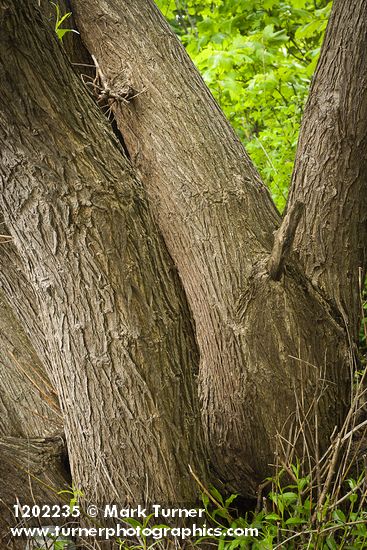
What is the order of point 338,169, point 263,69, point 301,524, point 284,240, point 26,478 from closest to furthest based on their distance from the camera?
point 301,524, point 284,240, point 26,478, point 338,169, point 263,69

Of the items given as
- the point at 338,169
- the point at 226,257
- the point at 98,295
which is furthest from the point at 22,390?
the point at 338,169

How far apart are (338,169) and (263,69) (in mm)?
2275

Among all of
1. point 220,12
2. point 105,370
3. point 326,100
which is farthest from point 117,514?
point 220,12

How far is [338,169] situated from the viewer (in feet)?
9.59

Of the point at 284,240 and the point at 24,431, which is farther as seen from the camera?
the point at 24,431

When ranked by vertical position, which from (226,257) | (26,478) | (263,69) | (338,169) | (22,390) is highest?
(263,69)

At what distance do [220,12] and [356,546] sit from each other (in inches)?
189

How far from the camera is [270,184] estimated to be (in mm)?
4805

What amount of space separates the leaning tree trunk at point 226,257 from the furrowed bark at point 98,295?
0.29 m

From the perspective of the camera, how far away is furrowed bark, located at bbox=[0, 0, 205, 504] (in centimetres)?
229

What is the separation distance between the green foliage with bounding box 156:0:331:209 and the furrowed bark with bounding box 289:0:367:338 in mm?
1225

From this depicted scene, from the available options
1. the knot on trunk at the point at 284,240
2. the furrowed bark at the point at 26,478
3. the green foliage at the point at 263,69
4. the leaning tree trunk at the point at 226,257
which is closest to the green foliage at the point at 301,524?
the leaning tree trunk at the point at 226,257

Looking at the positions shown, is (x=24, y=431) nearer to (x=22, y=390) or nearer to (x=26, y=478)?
(x=22, y=390)

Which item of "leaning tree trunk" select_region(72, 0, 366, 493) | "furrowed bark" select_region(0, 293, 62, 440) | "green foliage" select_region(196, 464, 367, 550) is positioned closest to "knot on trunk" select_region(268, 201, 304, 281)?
"leaning tree trunk" select_region(72, 0, 366, 493)
